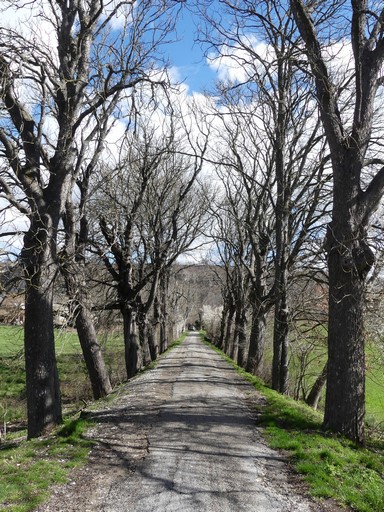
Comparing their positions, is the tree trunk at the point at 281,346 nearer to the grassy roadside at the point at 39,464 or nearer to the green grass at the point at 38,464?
the grassy roadside at the point at 39,464

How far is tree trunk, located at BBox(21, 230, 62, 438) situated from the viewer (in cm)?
823

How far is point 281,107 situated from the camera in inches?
525

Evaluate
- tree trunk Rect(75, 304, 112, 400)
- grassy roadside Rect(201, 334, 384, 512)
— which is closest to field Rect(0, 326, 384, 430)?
tree trunk Rect(75, 304, 112, 400)

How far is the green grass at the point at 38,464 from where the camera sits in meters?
5.16

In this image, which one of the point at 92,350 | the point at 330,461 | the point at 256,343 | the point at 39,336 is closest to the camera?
the point at 330,461

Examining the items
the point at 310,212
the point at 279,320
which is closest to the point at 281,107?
A: the point at 310,212

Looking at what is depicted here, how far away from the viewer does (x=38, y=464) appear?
634 cm

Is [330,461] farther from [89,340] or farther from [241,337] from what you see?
[241,337]

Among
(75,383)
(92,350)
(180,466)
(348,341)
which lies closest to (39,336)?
(180,466)

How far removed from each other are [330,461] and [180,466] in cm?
210

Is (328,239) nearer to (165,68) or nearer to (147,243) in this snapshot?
(165,68)

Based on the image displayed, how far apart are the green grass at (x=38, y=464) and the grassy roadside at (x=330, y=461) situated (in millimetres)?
3104

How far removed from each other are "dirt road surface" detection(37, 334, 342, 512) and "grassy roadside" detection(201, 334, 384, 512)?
0.25 meters

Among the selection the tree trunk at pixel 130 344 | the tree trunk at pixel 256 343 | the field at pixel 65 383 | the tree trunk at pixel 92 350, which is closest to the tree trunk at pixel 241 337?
the tree trunk at pixel 256 343
